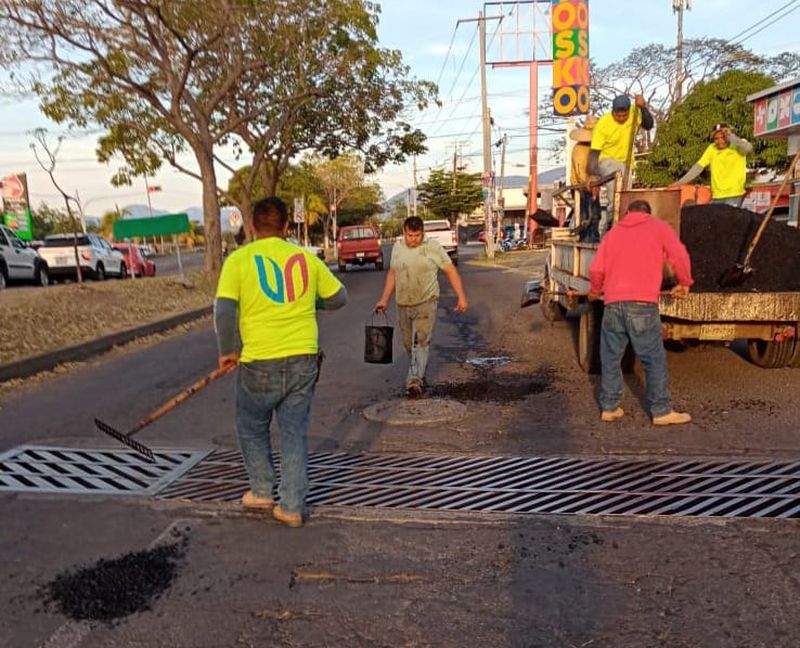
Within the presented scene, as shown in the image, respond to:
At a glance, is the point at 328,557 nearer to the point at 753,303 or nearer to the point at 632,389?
→ the point at 632,389

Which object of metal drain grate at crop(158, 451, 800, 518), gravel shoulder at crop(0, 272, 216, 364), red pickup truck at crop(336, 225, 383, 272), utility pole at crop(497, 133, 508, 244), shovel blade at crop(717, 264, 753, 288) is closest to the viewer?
metal drain grate at crop(158, 451, 800, 518)

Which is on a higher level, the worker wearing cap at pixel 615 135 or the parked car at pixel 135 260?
the worker wearing cap at pixel 615 135

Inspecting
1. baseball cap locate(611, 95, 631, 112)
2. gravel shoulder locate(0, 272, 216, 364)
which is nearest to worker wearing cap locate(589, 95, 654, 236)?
baseball cap locate(611, 95, 631, 112)

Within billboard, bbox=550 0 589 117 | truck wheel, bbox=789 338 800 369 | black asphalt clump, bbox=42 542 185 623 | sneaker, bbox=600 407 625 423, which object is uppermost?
billboard, bbox=550 0 589 117

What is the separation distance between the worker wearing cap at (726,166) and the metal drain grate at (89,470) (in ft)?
23.0

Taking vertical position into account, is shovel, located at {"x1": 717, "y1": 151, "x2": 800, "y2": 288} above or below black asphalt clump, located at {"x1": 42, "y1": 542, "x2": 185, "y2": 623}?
above

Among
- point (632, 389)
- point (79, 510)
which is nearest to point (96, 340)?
point (79, 510)

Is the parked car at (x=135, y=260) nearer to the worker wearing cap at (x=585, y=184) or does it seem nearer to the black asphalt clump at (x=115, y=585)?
the worker wearing cap at (x=585, y=184)

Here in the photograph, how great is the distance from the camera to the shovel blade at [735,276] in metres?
6.30

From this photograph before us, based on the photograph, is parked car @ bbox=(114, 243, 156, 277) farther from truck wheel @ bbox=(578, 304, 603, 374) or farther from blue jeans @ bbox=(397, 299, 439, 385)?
truck wheel @ bbox=(578, 304, 603, 374)

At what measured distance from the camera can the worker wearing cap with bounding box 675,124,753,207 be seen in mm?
8680

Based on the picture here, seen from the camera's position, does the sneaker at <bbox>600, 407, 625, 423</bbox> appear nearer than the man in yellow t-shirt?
No

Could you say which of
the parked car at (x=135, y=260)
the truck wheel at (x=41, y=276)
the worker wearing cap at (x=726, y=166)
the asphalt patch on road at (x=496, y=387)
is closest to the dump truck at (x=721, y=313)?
the asphalt patch on road at (x=496, y=387)

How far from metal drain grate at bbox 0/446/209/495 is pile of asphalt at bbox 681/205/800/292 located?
4.71 meters
